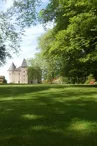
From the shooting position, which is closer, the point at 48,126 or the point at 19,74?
the point at 48,126

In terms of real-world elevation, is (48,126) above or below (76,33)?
below

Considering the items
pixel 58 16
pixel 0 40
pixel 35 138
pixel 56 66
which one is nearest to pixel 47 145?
pixel 35 138

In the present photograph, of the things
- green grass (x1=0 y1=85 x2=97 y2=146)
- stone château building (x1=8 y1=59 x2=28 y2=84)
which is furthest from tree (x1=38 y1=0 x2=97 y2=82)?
stone château building (x1=8 y1=59 x2=28 y2=84)

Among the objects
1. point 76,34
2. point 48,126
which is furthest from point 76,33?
point 48,126

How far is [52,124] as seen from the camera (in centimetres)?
869

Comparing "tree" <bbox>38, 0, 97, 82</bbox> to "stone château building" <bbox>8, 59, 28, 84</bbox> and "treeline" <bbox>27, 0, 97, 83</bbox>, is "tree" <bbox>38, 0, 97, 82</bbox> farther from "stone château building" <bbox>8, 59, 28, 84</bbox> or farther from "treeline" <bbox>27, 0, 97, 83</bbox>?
"stone château building" <bbox>8, 59, 28, 84</bbox>

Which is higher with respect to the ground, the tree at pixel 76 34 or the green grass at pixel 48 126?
the tree at pixel 76 34

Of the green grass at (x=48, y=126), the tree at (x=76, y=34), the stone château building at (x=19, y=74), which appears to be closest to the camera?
the green grass at (x=48, y=126)

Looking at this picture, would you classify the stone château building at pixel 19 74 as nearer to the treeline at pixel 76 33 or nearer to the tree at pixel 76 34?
the treeline at pixel 76 33

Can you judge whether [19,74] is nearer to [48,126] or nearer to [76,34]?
[76,34]

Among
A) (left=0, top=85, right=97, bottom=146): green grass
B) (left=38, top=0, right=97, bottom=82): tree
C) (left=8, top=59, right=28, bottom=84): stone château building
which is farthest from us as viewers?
(left=8, top=59, right=28, bottom=84): stone château building

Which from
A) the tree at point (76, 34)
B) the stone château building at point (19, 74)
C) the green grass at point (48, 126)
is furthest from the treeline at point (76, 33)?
the stone château building at point (19, 74)

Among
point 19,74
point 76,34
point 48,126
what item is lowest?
point 48,126

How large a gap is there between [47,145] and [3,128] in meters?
2.04
